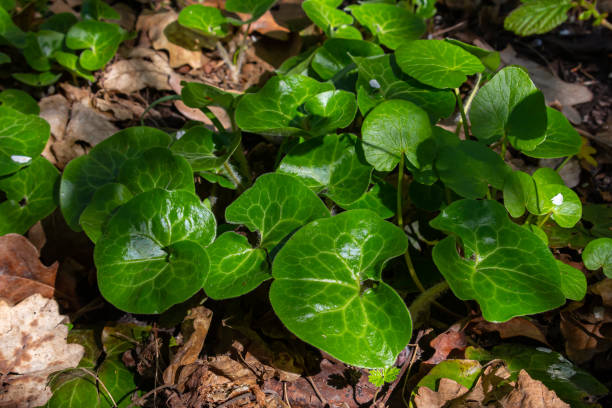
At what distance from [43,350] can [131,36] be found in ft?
6.31

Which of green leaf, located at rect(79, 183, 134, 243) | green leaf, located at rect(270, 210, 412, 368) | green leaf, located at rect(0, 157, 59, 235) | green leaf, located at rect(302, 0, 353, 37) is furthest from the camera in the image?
green leaf, located at rect(302, 0, 353, 37)

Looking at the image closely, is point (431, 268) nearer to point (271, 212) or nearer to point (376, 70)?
point (271, 212)

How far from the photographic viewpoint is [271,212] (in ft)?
5.11

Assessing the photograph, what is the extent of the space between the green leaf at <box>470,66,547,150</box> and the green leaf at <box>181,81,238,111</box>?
37.8 inches

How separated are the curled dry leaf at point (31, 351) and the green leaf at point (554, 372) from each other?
1537 millimetres

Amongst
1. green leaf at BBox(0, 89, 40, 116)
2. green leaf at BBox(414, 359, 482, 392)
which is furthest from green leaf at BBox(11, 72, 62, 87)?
green leaf at BBox(414, 359, 482, 392)

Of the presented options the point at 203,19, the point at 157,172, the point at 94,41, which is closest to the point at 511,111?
the point at 157,172

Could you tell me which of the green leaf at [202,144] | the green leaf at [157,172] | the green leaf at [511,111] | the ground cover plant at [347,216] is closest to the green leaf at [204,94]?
the ground cover plant at [347,216]

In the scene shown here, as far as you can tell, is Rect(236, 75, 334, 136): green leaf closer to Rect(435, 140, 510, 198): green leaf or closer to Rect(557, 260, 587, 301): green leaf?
Rect(435, 140, 510, 198): green leaf

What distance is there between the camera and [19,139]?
1.97 metres

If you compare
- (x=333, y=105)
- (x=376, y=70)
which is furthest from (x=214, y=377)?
(x=376, y=70)

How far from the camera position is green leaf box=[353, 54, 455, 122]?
5.93 feet

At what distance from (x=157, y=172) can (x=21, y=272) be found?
75 cm

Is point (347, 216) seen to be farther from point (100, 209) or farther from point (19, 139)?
point (19, 139)
